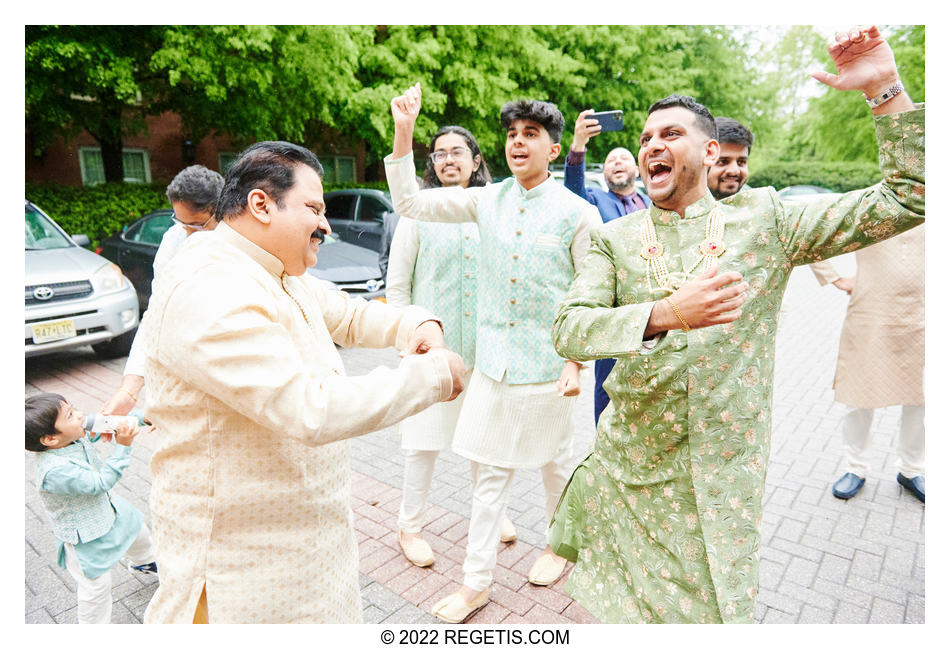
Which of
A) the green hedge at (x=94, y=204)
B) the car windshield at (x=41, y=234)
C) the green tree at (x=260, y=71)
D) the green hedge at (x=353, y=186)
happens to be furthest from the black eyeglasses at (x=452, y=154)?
the green hedge at (x=353, y=186)

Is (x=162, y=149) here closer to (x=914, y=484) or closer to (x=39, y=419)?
(x=39, y=419)

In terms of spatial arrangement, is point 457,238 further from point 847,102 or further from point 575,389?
point 847,102

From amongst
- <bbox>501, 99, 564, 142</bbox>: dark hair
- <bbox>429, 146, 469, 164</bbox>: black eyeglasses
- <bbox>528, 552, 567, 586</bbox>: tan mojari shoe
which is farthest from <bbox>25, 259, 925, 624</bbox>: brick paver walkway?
<bbox>501, 99, 564, 142</bbox>: dark hair

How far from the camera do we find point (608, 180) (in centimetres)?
472

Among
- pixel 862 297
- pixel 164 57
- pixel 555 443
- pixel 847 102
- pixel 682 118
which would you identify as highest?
pixel 847 102

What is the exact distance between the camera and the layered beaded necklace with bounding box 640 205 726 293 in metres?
2.06

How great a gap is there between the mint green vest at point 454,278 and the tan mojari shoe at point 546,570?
1.12 meters

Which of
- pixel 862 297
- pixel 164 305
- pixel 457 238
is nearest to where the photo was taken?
pixel 164 305

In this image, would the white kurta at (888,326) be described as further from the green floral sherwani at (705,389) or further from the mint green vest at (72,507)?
the mint green vest at (72,507)

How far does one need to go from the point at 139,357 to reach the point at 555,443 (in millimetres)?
2079

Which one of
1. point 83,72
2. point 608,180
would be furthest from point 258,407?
point 83,72

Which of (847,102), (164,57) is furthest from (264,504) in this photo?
(847,102)

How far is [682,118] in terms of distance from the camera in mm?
2135

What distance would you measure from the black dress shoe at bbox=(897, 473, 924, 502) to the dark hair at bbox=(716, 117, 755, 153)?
2.50m
